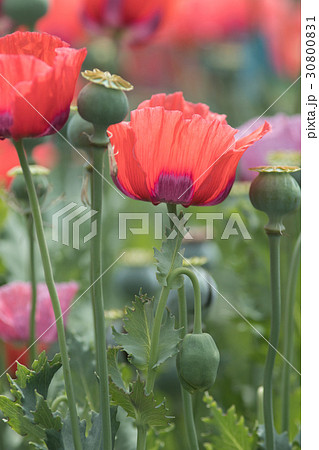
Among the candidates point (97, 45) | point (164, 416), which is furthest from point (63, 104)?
point (97, 45)

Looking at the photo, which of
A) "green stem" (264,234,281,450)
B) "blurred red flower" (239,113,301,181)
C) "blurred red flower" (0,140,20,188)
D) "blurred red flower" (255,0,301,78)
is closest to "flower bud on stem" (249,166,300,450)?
"green stem" (264,234,281,450)

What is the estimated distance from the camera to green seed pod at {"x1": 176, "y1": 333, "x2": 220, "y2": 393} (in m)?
0.31

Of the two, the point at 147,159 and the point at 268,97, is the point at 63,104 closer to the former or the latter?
the point at 147,159

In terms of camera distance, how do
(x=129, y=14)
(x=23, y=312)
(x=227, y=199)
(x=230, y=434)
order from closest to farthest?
(x=230, y=434)
(x=23, y=312)
(x=227, y=199)
(x=129, y=14)

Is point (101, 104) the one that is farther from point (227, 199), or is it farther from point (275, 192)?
point (227, 199)

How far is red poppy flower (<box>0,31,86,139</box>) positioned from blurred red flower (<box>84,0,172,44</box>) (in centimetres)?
55

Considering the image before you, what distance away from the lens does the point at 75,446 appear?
33 centimetres

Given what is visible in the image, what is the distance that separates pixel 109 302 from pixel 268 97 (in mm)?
699

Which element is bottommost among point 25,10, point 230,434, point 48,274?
point 230,434

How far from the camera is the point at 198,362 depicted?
314 mm

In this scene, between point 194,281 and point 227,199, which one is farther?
point 227,199

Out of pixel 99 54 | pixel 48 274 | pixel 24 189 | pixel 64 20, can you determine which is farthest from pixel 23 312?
pixel 99 54

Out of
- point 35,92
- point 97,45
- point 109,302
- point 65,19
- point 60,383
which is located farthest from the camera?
point 97,45

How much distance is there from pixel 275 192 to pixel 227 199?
40 cm
